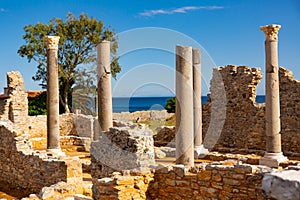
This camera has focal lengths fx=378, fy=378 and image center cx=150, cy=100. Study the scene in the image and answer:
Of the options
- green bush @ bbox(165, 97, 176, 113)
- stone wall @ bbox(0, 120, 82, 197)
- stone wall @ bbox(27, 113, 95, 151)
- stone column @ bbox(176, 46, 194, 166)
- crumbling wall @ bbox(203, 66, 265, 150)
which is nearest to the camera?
stone column @ bbox(176, 46, 194, 166)

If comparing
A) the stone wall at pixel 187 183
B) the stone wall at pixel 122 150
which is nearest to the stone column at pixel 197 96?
the stone wall at pixel 122 150

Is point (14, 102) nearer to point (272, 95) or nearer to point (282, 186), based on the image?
point (272, 95)

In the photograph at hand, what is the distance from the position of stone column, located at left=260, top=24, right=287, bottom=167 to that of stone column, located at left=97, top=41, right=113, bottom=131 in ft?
18.5

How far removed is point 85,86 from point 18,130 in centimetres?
2268

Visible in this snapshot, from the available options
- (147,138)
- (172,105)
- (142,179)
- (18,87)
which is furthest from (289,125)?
(172,105)

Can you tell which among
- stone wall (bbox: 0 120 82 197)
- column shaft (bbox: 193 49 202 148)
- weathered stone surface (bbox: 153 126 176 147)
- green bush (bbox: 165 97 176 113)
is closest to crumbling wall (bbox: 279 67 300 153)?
column shaft (bbox: 193 49 202 148)

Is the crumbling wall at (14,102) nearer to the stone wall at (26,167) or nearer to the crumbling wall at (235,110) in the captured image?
the stone wall at (26,167)

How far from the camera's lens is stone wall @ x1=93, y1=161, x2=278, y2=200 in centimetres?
690

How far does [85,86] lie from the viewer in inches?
1435

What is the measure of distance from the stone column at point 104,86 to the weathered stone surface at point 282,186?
35.0ft

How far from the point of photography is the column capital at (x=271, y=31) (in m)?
13.4

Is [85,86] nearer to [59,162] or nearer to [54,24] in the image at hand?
[54,24]

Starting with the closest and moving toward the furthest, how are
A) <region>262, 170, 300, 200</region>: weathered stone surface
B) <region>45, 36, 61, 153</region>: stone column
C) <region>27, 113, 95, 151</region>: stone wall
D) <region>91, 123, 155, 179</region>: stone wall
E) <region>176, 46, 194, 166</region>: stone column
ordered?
<region>262, 170, 300, 200</region>: weathered stone surface → <region>91, 123, 155, 179</region>: stone wall → <region>176, 46, 194, 166</region>: stone column → <region>45, 36, 61, 153</region>: stone column → <region>27, 113, 95, 151</region>: stone wall

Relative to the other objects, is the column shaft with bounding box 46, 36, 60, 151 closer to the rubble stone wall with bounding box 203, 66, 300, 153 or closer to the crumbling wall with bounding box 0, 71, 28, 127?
the rubble stone wall with bounding box 203, 66, 300, 153
